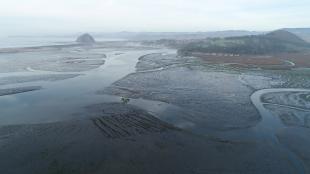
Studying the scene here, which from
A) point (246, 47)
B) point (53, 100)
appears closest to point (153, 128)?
point (53, 100)

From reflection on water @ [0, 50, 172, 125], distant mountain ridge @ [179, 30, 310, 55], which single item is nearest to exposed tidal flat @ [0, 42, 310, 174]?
reflection on water @ [0, 50, 172, 125]

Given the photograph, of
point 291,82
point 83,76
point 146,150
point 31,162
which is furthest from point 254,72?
point 31,162

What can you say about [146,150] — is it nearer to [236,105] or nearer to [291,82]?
[236,105]

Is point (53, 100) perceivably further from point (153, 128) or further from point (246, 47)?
point (246, 47)

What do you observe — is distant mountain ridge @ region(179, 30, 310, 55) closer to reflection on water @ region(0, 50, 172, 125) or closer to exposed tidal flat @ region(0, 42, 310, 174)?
exposed tidal flat @ region(0, 42, 310, 174)

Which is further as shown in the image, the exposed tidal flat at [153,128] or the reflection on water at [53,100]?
the reflection on water at [53,100]

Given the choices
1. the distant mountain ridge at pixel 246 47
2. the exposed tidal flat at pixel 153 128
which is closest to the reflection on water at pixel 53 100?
the exposed tidal flat at pixel 153 128

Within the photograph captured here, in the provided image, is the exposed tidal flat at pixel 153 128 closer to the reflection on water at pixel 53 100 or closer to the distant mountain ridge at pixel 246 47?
the reflection on water at pixel 53 100

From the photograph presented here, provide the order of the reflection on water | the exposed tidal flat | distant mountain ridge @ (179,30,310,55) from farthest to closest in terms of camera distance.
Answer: distant mountain ridge @ (179,30,310,55), the reflection on water, the exposed tidal flat
